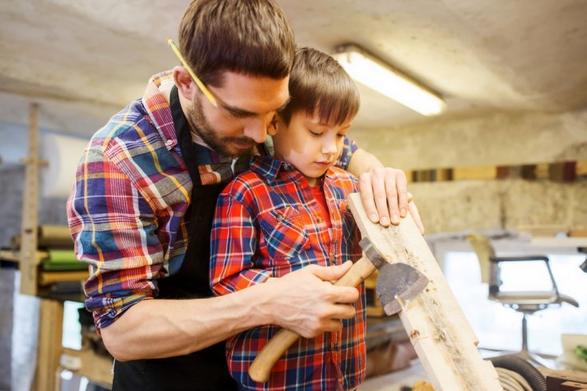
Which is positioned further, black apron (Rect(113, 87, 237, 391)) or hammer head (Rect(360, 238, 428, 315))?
black apron (Rect(113, 87, 237, 391))

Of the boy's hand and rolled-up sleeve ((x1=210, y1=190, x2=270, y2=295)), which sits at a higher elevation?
the boy's hand

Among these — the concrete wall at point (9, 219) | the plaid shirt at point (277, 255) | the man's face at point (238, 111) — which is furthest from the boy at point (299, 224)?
the concrete wall at point (9, 219)

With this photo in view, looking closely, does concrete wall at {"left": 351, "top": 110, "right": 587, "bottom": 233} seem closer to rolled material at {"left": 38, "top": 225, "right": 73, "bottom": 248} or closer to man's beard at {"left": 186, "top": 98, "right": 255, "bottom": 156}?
rolled material at {"left": 38, "top": 225, "right": 73, "bottom": 248}

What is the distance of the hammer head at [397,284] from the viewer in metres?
1.01

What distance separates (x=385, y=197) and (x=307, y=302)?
34cm

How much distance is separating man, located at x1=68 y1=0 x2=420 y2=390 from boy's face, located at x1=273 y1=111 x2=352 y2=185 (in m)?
0.12

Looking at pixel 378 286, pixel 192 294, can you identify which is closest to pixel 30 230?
pixel 192 294

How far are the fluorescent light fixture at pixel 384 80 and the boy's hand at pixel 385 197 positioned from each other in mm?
1755

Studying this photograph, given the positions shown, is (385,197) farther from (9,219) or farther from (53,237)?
(9,219)

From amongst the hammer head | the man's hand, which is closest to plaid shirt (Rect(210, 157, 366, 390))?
the man's hand

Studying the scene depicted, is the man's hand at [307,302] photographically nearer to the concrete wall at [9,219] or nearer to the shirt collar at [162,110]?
the shirt collar at [162,110]

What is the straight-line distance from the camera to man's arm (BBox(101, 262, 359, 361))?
104 cm

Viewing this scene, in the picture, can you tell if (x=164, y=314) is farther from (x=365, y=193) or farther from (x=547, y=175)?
(x=547, y=175)

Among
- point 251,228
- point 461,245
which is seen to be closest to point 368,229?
point 251,228
